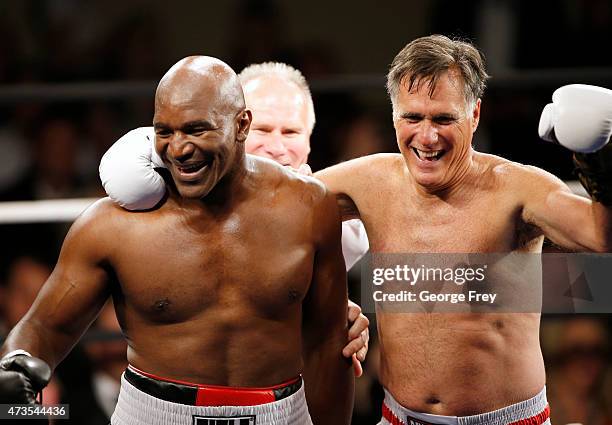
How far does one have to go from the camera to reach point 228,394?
1.75 m

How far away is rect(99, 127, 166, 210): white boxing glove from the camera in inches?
67.5

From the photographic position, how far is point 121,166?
1.73 metres

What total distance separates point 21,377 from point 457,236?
0.81 meters

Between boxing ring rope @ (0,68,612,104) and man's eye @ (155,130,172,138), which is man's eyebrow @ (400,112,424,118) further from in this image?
boxing ring rope @ (0,68,612,104)

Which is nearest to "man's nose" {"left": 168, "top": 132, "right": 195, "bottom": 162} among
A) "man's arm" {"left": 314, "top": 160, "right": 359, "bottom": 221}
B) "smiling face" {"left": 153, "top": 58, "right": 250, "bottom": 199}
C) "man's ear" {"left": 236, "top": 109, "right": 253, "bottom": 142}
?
"smiling face" {"left": 153, "top": 58, "right": 250, "bottom": 199}

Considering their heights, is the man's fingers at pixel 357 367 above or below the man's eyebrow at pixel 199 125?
below

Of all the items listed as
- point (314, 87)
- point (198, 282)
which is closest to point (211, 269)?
point (198, 282)

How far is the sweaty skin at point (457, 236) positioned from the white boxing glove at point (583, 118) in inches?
8.2

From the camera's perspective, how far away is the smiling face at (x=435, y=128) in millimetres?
1900

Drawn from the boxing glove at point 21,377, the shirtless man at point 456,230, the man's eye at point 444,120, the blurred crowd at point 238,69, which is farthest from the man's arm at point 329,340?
the blurred crowd at point 238,69

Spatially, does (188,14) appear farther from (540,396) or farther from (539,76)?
(540,396)

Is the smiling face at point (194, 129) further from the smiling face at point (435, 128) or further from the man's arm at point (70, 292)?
the smiling face at point (435, 128)

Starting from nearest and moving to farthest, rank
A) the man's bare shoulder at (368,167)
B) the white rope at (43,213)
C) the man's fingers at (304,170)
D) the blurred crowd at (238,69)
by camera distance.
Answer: the man's bare shoulder at (368,167) → the man's fingers at (304,170) → the white rope at (43,213) → the blurred crowd at (238,69)

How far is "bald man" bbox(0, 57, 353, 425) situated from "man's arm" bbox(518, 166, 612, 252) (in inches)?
16.2
